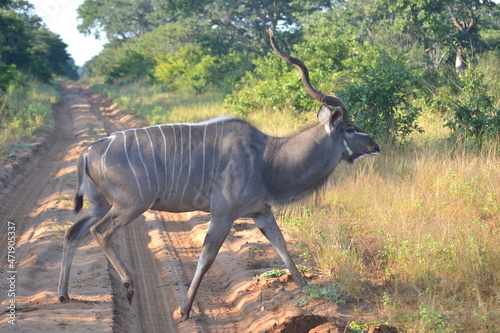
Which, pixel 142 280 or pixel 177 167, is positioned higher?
pixel 177 167

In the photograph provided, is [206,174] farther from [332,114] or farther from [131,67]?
[131,67]

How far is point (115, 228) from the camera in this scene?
189 inches

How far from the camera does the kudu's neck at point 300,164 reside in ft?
16.6

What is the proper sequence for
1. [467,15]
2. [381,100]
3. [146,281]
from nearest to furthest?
[146,281] < [381,100] < [467,15]

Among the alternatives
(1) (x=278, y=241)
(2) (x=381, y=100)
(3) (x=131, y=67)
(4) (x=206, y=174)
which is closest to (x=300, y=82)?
(2) (x=381, y=100)

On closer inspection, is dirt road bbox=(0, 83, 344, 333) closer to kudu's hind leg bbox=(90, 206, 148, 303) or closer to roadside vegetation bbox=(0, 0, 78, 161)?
kudu's hind leg bbox=(90, 206, 148, 303)

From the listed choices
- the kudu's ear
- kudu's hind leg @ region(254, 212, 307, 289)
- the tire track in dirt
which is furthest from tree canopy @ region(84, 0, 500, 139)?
the tire track in dirt

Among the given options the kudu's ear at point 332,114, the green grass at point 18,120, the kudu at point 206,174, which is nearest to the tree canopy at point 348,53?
the kudu's ear at point 332,114

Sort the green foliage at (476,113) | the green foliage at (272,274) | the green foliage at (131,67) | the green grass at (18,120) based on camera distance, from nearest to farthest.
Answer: the green foliage at (272,274) → the green foliage at (476,113) → the green grass at (18,120) → the green foliage at (131,67)

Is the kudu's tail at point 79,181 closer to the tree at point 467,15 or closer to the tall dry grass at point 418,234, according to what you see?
the tall dry grass at point 418,234

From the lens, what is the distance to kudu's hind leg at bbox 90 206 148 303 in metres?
4.79

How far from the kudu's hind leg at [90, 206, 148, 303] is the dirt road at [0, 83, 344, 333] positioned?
0.76 feet

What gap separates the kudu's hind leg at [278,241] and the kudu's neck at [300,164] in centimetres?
23

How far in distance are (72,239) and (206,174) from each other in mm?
1345
